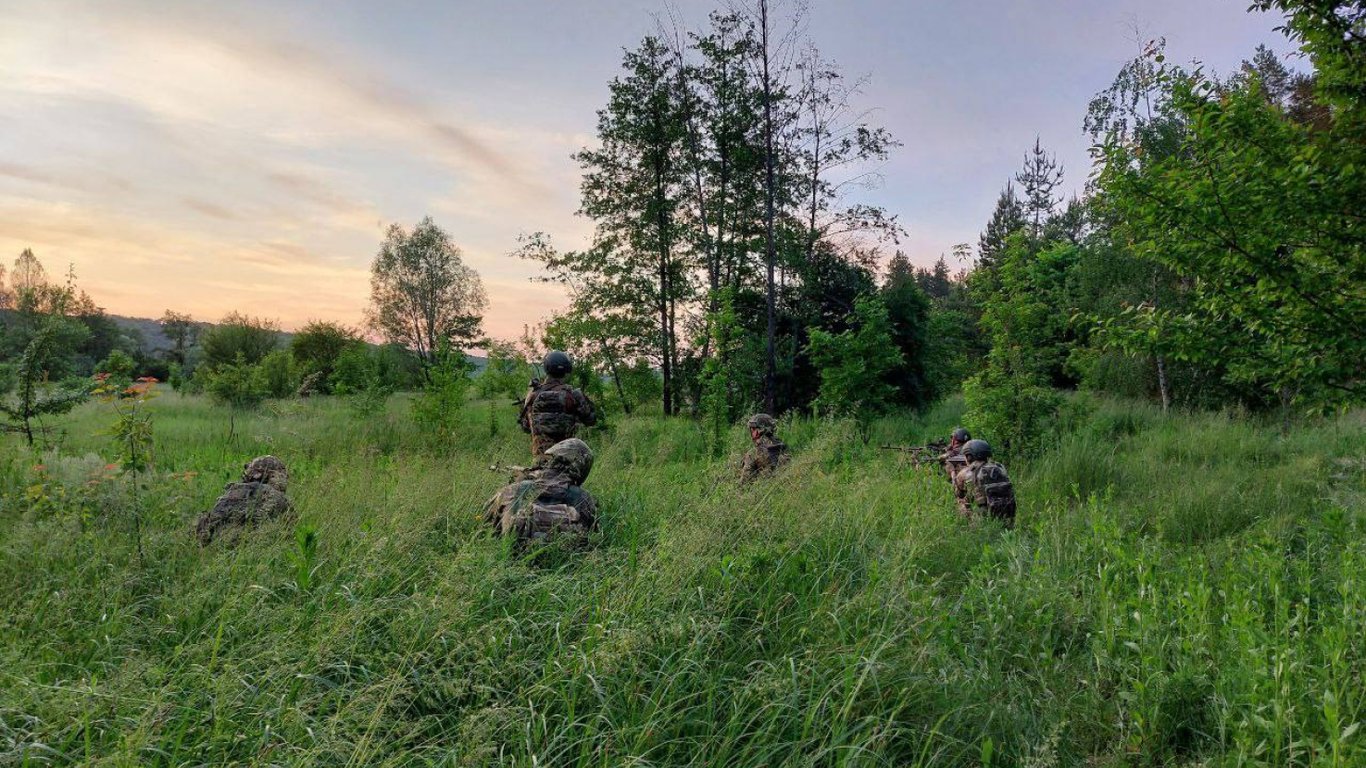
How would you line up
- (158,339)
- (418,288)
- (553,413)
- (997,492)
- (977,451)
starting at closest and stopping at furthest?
(997,492)
(977,451)
(553,413)
(418,288)
(158,339)

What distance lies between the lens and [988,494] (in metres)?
5.98

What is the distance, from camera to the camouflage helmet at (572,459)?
4.83 metres

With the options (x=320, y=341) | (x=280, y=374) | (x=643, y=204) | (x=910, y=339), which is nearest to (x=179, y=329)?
(x=320, y=341)

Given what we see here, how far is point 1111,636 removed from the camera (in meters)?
3.12

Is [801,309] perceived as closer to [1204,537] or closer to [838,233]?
[838,233]

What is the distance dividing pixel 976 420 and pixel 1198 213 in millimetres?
5291

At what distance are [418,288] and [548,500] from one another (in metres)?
34.0

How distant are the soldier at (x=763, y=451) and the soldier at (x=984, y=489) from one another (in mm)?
1863

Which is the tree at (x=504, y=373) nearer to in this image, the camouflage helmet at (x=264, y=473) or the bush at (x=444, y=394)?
the bush at (x=444, y=394)

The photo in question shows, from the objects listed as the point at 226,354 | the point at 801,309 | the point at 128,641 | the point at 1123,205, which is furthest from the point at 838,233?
→ the point at 226,354

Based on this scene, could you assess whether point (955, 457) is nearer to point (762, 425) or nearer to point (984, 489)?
point (984, 489)

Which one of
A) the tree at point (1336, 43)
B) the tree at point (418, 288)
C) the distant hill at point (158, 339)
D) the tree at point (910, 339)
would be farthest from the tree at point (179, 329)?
the tree at point (1336, 43)

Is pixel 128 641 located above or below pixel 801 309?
below

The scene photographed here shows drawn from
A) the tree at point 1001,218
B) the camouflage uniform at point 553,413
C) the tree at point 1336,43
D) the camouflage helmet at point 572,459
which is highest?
the tree at point 1001,218
